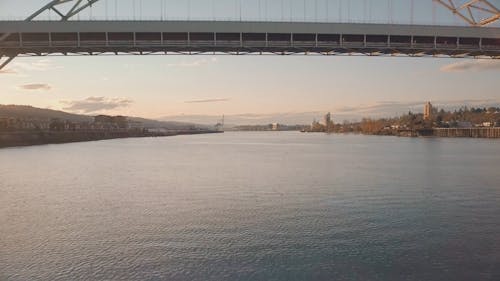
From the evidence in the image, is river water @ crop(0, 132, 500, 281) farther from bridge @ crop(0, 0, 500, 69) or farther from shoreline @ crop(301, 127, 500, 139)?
shoreline @ crop(301, 127, 500, 139)

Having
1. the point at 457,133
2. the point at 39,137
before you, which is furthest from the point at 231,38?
the point at 457,133

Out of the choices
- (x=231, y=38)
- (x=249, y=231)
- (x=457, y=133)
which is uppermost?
(x=231, y=38)

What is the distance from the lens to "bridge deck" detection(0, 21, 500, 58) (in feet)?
96.1

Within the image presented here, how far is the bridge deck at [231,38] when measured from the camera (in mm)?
29297

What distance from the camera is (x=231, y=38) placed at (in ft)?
104

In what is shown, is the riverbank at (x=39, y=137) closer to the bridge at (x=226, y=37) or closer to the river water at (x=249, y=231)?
the bridge at (x=226, y=37)

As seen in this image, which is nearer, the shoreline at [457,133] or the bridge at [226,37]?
the bridge at [226,37]

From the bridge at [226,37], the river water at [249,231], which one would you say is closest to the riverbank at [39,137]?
the bridge at [226,37]

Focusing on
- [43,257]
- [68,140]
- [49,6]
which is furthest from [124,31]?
[68,140]

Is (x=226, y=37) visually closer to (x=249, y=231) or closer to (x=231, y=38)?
(x=231, y=38)

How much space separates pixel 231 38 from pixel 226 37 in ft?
2.25

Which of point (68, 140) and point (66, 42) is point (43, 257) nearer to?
point (66, 42)

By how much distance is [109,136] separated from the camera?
15900 centimetres

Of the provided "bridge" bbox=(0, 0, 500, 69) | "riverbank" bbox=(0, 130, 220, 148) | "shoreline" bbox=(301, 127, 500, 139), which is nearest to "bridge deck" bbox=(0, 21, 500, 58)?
"bridge" bbox=(0, 0, 500, 69)
